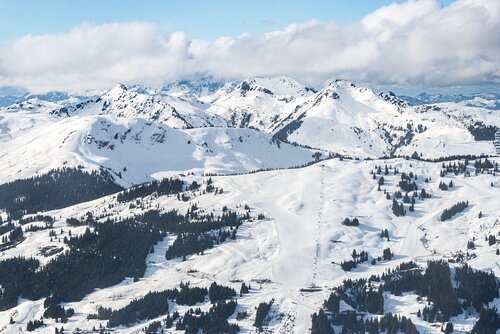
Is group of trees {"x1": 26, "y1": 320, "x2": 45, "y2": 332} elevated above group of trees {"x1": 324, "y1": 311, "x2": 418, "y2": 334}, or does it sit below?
above

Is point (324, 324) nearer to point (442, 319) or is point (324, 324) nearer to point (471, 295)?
point (442, 319)

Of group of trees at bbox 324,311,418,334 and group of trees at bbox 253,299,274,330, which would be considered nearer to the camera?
group of trees at bbox 324,311,418,334

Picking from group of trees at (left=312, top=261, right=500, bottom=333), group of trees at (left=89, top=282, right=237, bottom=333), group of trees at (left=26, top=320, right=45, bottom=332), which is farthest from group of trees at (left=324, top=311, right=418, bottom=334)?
group of trees at (left=26, top=320, right=45, bottom=332)

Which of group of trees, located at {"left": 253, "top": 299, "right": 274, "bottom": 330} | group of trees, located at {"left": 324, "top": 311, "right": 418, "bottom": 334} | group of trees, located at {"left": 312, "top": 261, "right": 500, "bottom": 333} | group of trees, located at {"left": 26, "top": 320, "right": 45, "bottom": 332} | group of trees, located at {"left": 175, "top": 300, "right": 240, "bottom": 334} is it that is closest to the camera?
group of trees, located at {"left": 324, "top": 311, "right": 418, "bottom": 334}

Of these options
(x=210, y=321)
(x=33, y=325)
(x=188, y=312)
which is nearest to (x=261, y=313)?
(x=210, y=321)

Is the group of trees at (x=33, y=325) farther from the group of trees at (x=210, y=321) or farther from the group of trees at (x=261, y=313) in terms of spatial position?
the group of trees at (x=261, y=313)

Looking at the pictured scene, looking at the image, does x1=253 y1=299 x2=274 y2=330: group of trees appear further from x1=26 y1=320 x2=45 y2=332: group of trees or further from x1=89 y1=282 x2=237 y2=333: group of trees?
x1=26 y1=320 x2=45 y2=332: group of trees

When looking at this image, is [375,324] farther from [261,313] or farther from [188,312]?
[188,312]

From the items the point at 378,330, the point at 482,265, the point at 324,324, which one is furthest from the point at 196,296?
the point at 482,265

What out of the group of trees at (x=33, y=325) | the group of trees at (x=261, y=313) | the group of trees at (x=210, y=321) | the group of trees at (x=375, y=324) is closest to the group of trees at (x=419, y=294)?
the group of trees at (x=375, y=324)

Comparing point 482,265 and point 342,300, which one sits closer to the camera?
point 342,300

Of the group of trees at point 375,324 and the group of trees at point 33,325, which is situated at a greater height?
the group of trees at point 33,325
